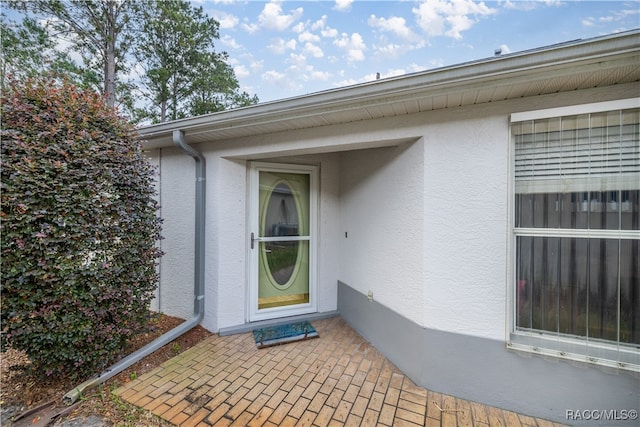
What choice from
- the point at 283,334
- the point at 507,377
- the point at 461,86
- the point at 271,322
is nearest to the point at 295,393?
the point at 283,334

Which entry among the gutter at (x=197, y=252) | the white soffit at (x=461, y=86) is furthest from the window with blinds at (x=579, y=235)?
the gutter at (x=197, y=252)

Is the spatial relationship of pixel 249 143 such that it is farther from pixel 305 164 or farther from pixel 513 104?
pixel 513 104

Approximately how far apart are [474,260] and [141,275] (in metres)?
3.50

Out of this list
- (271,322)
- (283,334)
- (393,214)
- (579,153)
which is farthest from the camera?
(271,322)

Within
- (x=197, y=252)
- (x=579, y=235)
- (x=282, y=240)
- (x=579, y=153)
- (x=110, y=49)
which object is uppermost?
(x=110, y=49)

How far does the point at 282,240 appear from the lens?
4.20m

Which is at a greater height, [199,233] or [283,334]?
[199,233]

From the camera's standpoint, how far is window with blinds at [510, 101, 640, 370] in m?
2.02

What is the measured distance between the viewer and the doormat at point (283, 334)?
138 inches

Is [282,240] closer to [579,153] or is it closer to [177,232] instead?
[177,232]

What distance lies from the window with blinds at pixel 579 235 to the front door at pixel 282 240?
2.77 m

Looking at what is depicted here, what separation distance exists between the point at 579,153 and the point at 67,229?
445 cm

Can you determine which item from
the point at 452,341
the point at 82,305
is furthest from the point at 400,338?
the point at 82,305

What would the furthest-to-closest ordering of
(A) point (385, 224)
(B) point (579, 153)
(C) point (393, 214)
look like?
1. (A) point (385, 224)
2. (C) point (393, 214)
3. (B) point (579, 153)
